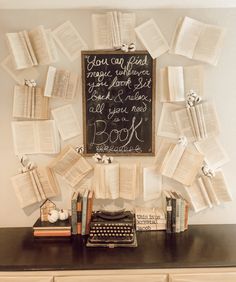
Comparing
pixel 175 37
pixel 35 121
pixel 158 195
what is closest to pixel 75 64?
pixel 35 121

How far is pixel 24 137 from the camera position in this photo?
2.05 meters

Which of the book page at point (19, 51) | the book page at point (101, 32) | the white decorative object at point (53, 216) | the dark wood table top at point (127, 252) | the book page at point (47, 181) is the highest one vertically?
the book page at point (101, 32)

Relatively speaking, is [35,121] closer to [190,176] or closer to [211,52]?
[190,176]

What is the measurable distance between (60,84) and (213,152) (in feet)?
3.51

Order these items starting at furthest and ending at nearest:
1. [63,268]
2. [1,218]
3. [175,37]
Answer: [1,218], [175,37], [63,268]

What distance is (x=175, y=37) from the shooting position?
1984 millimetres

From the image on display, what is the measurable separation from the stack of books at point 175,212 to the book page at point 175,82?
61 centimetres

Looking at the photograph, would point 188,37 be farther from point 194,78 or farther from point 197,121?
point 197,121

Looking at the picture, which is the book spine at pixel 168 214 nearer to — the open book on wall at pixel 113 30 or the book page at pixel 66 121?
the book page at pixel 66 121

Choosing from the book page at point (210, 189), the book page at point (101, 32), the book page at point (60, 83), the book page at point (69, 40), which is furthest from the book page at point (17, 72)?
the book page at point (210, 189)

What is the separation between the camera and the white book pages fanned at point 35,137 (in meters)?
2.04

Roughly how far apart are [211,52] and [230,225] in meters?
1.13

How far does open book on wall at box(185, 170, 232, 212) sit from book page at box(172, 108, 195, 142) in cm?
29

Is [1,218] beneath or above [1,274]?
above
